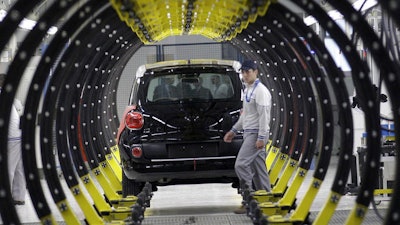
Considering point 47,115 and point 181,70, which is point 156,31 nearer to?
point 181,70

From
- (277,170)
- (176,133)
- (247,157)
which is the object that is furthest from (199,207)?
(247,157)

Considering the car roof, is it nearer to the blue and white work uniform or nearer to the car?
the car

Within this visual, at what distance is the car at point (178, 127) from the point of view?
39.6 ft

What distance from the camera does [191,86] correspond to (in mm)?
12594

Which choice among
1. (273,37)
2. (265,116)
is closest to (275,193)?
(265,116)

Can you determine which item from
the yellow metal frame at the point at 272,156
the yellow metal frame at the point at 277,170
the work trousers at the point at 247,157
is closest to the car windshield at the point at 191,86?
the work trousers at the point at 247,157

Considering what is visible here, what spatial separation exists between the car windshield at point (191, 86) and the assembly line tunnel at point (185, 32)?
56 cm

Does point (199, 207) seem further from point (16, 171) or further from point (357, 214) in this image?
point (357, 214)

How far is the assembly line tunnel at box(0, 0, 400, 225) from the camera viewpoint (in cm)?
621

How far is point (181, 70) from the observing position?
12.6m

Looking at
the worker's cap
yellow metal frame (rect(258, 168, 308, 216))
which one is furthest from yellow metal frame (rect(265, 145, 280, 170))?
yellow metal frame (rect(258, 168, 308, 216))

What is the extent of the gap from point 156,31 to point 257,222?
12.0 ft

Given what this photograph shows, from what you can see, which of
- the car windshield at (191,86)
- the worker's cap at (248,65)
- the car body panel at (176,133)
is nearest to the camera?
the worker's cap at (248,65)

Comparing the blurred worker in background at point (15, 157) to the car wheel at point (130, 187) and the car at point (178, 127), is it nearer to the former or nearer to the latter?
the car wheel at point (130, 187)
